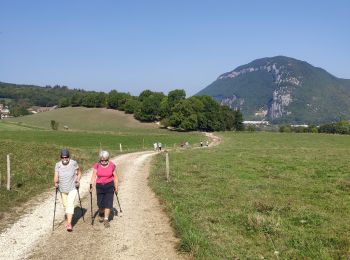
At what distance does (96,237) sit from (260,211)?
603 cm

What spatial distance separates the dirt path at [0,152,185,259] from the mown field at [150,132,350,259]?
22.9 inches

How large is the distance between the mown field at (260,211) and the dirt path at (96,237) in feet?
1.91

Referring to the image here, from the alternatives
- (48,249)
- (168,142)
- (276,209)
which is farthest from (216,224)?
(168,142)

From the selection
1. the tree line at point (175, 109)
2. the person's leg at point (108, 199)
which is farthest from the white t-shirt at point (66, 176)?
the tree line at point (175, 109)

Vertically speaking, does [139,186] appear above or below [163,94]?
below

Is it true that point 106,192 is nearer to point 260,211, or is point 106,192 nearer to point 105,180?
point 105,180

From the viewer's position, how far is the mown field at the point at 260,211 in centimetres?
1065

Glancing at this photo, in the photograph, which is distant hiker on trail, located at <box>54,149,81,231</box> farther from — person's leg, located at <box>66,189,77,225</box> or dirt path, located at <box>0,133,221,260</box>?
dirt path, located at <box>0,133,221,260</box>

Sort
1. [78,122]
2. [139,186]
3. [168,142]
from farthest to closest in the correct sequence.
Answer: [78,122]
[168,142]
[139,186]

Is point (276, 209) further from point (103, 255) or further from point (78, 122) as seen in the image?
point (78, 122)

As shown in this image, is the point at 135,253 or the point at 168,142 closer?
the point at 135,253

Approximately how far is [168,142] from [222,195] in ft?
213

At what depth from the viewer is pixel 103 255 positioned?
405 inches

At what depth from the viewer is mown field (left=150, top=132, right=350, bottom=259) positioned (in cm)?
1065
